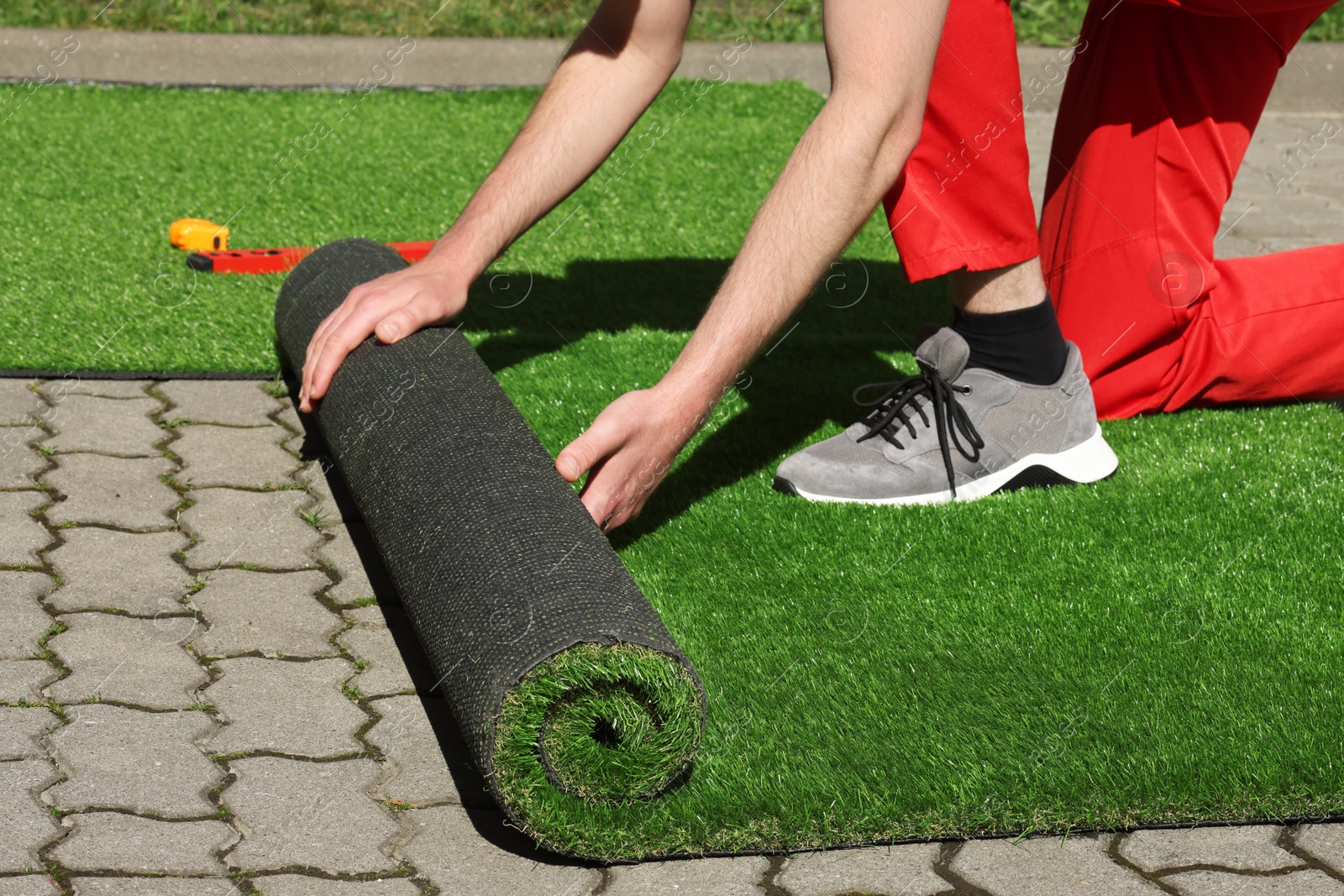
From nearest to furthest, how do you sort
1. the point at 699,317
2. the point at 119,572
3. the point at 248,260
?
the point at 119,572 < the point at 699,317 < the point at 248,260

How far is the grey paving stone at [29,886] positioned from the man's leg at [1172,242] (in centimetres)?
249

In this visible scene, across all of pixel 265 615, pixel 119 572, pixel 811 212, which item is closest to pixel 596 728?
pixel 265 615

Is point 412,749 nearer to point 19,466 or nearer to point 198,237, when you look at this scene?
point 19,466

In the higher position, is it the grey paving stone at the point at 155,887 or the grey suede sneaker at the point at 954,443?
the grey paving stone at the point at 155,887

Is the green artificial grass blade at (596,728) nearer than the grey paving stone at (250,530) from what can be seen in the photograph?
Yes

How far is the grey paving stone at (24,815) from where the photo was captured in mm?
1730

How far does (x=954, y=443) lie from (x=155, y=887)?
6.01 ft

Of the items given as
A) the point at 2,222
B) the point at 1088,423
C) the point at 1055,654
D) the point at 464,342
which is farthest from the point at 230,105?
the point at 1055,654

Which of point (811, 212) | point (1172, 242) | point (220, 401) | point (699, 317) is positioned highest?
point (811, 212)

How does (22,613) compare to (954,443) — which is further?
(954,443)

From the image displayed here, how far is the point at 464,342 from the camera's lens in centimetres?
258

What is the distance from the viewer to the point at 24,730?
2.00m

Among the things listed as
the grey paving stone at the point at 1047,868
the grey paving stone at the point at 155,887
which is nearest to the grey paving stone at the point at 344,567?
the grey paving stone at the point at 155,887

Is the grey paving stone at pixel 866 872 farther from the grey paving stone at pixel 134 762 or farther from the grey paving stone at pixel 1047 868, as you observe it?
the grey paving stone at pixel 134 762
